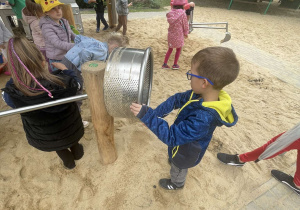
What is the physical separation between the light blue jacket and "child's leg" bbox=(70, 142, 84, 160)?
0.90 meters

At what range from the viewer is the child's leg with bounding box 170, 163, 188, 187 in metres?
1.83

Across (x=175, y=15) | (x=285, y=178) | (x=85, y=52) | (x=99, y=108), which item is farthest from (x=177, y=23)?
(x=285, y=178)

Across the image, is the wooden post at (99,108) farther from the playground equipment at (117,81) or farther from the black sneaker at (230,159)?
the black sneaker at (230,159)

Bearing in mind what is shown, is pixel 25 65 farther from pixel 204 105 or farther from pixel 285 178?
pixel 285 178

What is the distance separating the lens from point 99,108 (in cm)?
150

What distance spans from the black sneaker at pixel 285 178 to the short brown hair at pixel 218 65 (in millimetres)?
1751

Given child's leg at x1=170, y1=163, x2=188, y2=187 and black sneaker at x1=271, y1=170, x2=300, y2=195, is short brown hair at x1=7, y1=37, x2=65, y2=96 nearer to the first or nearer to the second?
child's leg at x1=170, y1=163, x2=188, y2=187

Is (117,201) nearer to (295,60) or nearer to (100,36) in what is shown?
(100,36)

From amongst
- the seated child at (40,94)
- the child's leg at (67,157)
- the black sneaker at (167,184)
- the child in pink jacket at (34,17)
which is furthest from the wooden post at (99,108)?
the child in pink jacket at (34,17)

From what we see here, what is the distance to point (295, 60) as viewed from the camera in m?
5.79

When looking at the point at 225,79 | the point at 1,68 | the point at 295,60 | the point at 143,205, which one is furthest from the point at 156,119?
the point at 295,60

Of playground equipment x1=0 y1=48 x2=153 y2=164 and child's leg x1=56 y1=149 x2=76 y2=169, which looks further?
child's leg x1=56 y1=149 x2=76 y2=169

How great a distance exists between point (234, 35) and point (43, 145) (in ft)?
26.6

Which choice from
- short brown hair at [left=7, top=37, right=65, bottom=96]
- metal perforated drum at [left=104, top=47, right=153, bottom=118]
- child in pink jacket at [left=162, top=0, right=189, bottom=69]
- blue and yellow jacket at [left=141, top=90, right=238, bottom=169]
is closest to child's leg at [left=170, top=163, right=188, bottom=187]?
blue and yellow jacket at [left=141, top=90, right=238, bottom=169]
